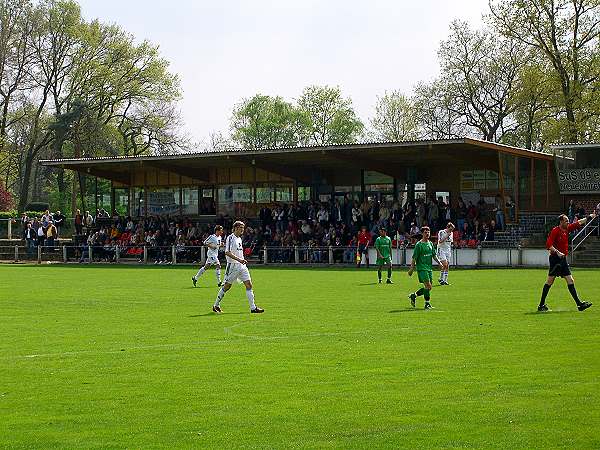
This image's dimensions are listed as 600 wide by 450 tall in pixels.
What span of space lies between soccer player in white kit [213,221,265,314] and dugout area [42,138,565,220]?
25.1 meters

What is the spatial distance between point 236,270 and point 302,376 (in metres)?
9.06

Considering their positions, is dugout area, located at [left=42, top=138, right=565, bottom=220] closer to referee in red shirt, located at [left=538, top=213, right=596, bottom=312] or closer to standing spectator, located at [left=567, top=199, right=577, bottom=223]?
standing spectator, located at [left=567, top=199, right=577, bottom=223]

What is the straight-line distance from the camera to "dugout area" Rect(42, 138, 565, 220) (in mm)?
49062

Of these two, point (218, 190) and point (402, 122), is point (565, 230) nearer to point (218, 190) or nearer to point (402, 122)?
point (218, 190)

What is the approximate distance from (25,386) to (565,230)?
1215 cm

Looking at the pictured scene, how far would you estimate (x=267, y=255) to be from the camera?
160 feet

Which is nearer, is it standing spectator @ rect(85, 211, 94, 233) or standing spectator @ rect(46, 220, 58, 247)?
standing spectator @ rect(46, 220, 58, 247)

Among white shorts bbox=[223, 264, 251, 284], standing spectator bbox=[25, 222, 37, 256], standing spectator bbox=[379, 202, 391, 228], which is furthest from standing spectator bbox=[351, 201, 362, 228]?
white shorts bbox=[223, 264, 251, 284]

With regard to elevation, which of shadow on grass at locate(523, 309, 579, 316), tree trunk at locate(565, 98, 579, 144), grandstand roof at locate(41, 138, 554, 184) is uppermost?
tree trunk at locate(565, 98, 579, 144)

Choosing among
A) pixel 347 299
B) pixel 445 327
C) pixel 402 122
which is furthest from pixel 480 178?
pixel 402 122

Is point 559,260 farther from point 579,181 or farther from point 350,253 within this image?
point 579,181

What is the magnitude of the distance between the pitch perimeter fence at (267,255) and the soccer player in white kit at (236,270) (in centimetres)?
2366

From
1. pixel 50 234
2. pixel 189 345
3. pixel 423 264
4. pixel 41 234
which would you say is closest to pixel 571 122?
pixel 50 234

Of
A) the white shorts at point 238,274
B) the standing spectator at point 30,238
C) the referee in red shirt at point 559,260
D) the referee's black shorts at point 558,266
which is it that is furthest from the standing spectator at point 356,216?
the referee's black shorts at point 558,266
